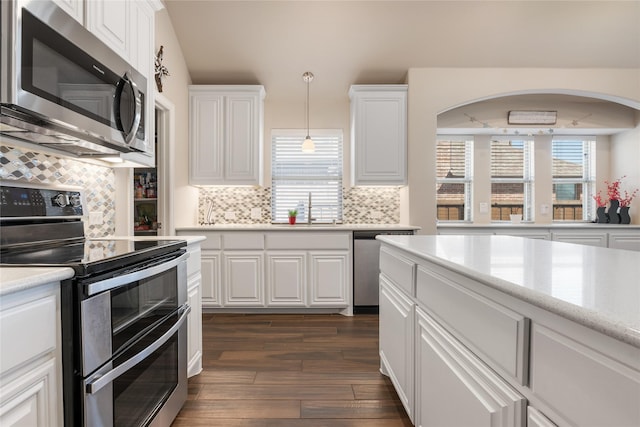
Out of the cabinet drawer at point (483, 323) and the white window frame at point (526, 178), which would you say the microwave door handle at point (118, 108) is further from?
the white window frame at point (526, 178)

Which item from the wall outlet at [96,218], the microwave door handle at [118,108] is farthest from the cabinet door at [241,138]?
the microwave door handle at [118,108]

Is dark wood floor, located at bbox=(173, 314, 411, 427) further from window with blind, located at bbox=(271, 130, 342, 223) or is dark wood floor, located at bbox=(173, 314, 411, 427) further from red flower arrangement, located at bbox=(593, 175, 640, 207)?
red flower arrangement, located at bbox=(593, 175, 640, 207)

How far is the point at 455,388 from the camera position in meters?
1.10

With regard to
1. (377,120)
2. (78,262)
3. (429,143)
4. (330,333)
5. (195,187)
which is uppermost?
(377,120)

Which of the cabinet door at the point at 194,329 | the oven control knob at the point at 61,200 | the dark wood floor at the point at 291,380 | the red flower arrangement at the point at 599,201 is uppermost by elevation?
the red flower arrangement at the point at 599,201

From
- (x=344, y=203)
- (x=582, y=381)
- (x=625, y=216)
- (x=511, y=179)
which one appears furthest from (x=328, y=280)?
(x=625, y=216)

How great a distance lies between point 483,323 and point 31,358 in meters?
1.28

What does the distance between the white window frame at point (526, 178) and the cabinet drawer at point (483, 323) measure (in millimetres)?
4106

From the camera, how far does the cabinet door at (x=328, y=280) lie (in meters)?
3.55

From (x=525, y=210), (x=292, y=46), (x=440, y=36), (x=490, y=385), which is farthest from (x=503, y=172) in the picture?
(x=490, y=385)

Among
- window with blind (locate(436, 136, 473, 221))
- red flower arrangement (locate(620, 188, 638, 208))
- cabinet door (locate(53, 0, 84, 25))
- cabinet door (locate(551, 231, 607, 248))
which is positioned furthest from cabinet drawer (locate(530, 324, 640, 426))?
red flower arrangement (locate(620, 188, 638, 208))

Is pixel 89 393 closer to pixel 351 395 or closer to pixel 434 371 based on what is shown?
pixel 434 371

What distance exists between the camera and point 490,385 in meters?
0.92

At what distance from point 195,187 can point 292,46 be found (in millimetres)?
1993
